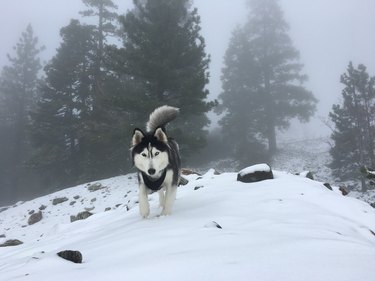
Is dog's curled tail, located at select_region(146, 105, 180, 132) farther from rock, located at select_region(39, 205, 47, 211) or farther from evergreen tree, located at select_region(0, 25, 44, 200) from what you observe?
evergreen tree, located at select_region(0, 25, 44, 200)

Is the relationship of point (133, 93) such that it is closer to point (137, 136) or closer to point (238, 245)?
point (137, 136)

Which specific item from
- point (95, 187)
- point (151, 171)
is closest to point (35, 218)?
point (95, 187)

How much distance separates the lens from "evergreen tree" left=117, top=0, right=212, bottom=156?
20.2m

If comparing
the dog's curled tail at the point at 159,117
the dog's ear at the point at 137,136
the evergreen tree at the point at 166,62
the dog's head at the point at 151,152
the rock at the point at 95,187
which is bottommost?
the rock at the point at 95,187

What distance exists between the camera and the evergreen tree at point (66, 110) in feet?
98.1

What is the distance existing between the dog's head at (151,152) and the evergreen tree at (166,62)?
508 inches

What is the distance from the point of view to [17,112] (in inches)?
1748

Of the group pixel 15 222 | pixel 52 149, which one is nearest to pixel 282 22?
pixel 52 149

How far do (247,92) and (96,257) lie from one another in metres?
34.0

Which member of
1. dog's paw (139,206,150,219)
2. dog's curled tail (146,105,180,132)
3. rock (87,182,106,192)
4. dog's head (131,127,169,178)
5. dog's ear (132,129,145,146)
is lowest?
rock (87,182,106,192)

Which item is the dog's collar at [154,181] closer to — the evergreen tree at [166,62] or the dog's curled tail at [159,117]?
the dog's curled tail at [159,117]

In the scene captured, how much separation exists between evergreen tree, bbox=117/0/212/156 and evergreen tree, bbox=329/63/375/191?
12524 mm

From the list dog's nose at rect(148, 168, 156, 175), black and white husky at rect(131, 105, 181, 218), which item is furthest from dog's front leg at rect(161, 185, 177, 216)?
dog's nose at rect(148, 168, 156, 175)

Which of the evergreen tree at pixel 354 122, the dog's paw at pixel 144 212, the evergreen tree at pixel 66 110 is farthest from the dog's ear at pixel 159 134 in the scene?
the evergreen tree at pixel 66 110
